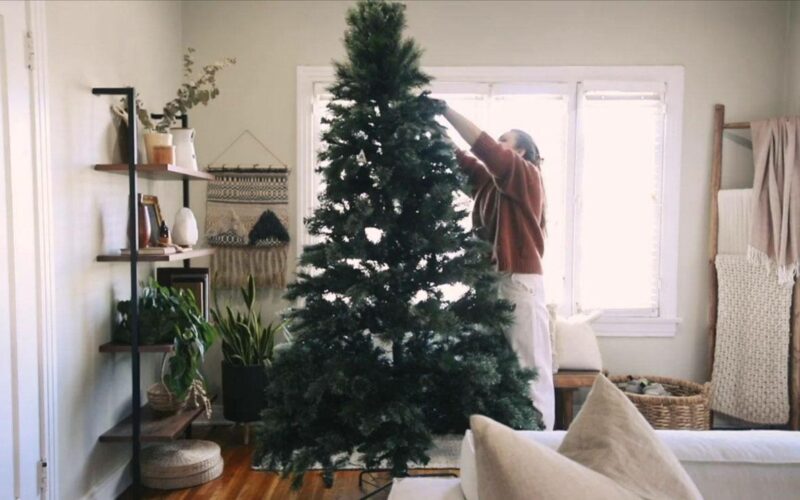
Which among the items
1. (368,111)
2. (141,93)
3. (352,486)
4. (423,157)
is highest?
(141,93)

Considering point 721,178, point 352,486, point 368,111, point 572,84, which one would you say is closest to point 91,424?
point 352,486

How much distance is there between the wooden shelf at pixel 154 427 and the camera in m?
2.62

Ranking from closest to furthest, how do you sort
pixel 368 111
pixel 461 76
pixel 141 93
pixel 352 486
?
1. pixel 368 111
2. pixel 352 486
3. pixel 141 93
4. pixel 461 76

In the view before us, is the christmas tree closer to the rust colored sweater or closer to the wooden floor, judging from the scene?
the rust colored sweater

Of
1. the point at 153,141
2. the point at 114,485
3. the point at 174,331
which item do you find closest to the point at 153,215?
the point at 153,141

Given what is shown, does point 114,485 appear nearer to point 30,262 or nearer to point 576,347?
point 30,262

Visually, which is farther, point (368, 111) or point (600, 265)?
point (600, 265)

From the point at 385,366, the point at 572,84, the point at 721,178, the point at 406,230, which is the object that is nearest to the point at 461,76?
the point at 572,84

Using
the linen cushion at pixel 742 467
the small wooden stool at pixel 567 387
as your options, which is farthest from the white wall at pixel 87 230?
the small wooden stool at pixel 567 387

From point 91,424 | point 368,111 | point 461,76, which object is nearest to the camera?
point 368,111

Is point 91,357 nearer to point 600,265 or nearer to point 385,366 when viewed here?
point 385,366

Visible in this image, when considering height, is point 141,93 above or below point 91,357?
above

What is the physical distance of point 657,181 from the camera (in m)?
3.66

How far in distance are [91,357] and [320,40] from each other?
2212 mm
